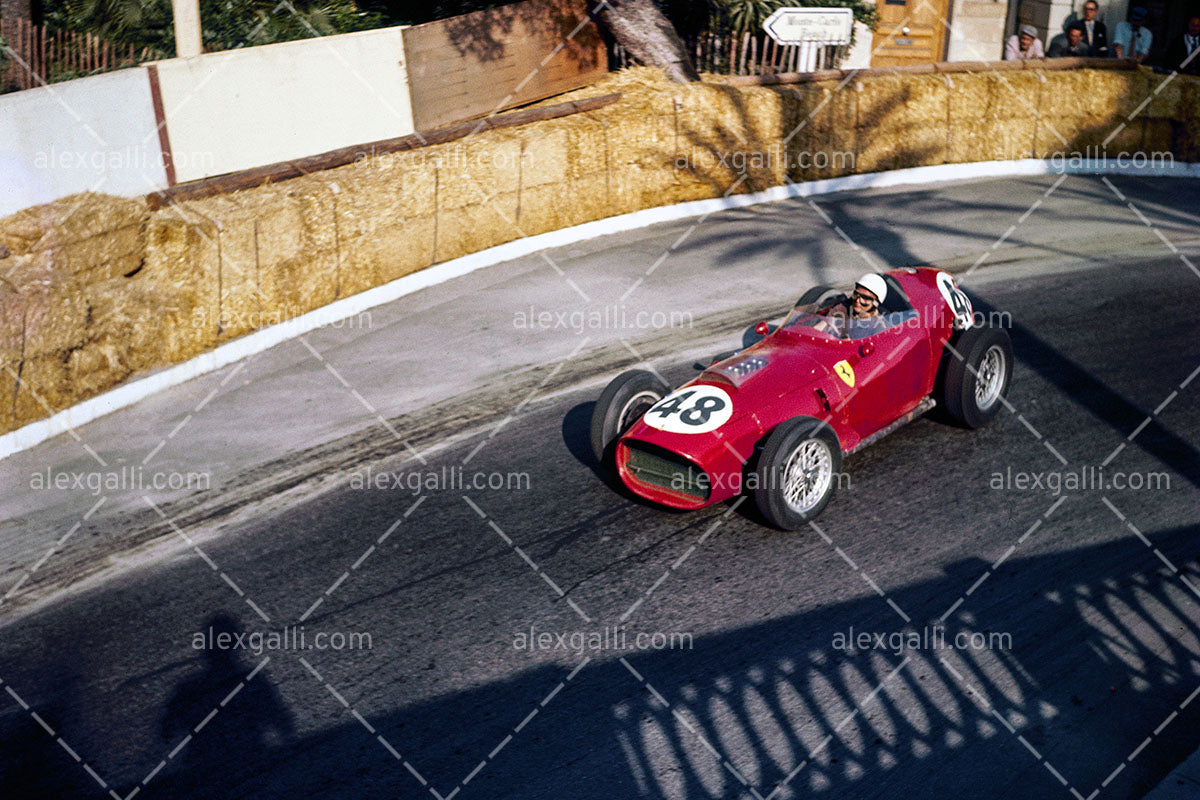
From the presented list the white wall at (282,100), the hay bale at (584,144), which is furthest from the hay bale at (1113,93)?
the white wall at (282,100)

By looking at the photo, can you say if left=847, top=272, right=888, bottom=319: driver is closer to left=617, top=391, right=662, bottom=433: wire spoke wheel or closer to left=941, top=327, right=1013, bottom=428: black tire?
left=941, top=327, right=1013, bottom=428: black tire

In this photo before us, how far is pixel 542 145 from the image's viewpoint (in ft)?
43.9

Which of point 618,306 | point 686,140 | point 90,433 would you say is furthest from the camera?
point 686,140

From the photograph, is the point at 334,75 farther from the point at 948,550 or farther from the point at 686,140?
the point at 948,550

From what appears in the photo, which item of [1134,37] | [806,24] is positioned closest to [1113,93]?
[1134,37]

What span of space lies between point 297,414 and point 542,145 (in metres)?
5.19

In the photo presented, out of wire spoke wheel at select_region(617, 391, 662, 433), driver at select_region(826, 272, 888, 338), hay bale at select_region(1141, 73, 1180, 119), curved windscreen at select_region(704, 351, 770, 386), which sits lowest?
wire spoke wheel at select_region(617, 391, 662, 433)

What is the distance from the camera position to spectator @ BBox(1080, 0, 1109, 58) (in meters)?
19.0

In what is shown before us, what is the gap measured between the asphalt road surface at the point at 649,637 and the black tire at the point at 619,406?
458mm

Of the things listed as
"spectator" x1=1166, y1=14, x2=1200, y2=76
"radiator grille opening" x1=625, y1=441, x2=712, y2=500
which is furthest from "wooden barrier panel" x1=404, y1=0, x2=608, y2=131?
"spectator" x1=1166, y1=14, x2=1200, y2=76

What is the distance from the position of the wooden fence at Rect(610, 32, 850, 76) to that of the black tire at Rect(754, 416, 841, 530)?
10284 millimetres

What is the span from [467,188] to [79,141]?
4.19m

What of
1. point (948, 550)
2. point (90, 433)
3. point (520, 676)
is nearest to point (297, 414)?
point (90, 433)

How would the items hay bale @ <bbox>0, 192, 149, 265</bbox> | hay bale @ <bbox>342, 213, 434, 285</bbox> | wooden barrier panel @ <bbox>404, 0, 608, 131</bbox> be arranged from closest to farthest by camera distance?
hay bale @ <bbox>0, 192, 149, 265</bbox>, hay bale @ <bbox>342, 213, 434, 285</bbox>, wooden barrier panel @ <bbox>404, 0, 608, 131</bbox>
